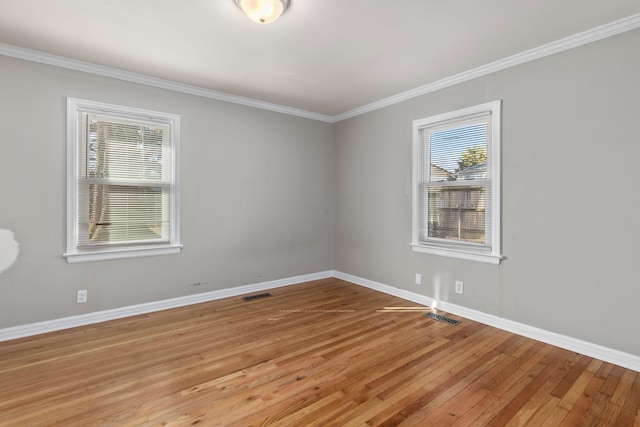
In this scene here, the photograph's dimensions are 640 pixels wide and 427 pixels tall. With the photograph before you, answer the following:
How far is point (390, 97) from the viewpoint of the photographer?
4.12 metres

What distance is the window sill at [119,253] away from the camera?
314 cm

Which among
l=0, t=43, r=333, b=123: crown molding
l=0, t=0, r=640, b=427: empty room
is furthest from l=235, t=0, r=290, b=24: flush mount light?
l=0, t=43, r=333, b=123: crown molding

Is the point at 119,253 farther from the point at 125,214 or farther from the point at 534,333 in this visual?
the point at 534,333

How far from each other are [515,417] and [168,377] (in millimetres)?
2282

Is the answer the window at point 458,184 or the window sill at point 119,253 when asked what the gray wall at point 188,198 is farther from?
the window at point 458,184

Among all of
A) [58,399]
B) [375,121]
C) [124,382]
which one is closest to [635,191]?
[375,121]

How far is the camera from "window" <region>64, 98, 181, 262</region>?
3162mm

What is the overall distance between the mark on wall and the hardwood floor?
72 centimetres

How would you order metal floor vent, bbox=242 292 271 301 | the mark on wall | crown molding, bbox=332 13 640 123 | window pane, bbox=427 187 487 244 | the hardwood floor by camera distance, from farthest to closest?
metal floor vent, bbox=242 292 271 301 < window pane, bbox=427 187 487 244 < the mark on wall < crown molding, bbox=332 13 640 123 < the hardwood floor

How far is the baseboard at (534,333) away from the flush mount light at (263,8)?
10.8 feet

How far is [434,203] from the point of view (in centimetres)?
383

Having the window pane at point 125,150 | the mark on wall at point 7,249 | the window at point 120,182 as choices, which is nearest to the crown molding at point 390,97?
the window at point 120,182

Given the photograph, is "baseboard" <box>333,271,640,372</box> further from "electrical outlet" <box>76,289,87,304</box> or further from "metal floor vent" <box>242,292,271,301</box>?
"electrical outlet" <box>76,289,87,304</box>

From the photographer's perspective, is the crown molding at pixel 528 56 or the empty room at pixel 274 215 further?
the crown molding at pixel 528 56
